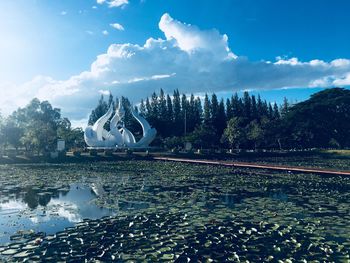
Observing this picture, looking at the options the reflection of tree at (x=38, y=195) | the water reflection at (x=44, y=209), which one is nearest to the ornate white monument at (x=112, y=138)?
the reflection of tree at (x=38, y=195)

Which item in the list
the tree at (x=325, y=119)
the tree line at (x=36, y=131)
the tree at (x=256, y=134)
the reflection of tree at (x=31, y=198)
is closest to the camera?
the reflection of tree at (x=31, y=198)

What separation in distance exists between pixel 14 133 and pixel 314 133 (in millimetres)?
55629

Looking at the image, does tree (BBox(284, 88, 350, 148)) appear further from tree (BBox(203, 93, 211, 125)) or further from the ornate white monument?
the ornate white monument

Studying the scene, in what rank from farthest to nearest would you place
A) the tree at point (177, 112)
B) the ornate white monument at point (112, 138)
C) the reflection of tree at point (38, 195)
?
the tree at point (177, 112)
the ornate white monument at point (112, 138)
the reflection of tree at point (38, 195)

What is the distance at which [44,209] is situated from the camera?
12328 millimetres

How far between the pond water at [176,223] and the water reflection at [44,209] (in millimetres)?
32

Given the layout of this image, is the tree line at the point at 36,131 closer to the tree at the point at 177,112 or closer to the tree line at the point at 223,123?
the tree line at the point at 223,123

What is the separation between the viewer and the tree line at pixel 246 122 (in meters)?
60.9

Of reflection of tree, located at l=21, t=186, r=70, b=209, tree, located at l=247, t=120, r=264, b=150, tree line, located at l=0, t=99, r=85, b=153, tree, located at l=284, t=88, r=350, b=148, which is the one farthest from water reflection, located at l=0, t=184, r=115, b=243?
tree, located at l=284, t=88, r=350, b=148

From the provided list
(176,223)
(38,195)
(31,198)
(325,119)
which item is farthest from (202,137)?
(176,223)

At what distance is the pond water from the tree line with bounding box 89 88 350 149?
43.3m

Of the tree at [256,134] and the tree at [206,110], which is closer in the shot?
the tree at [256,134]

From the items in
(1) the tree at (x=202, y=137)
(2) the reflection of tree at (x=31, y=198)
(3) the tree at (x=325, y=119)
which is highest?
(3) the tree at (x=325, y=119)

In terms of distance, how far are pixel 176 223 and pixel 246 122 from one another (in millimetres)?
66491
